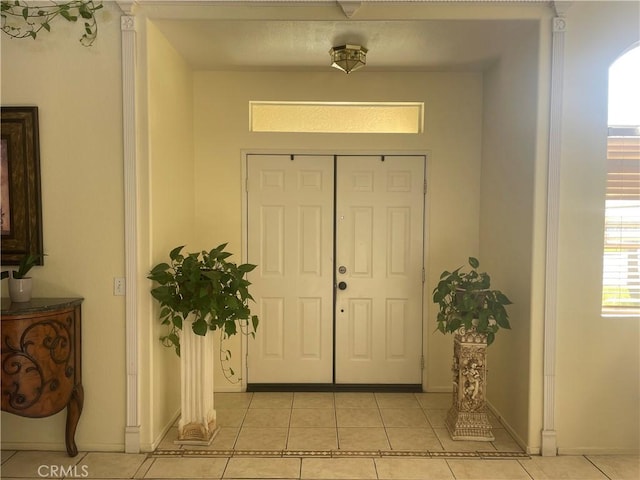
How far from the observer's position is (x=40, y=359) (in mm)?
2424

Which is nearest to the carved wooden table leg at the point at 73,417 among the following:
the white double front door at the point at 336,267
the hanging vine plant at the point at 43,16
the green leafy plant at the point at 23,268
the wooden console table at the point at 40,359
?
the wooden console table at the point at 40,359

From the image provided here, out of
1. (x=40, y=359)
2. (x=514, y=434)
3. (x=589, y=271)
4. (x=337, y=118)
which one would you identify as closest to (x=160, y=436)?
(x=40, y=359)

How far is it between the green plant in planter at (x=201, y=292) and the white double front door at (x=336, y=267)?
96cm

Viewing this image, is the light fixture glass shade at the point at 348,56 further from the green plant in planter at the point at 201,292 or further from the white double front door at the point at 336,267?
the green plant in planter at the point at 201,292

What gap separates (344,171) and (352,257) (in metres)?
0.72

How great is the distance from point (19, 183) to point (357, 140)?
238 cm

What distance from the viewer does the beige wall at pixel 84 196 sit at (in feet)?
8.86

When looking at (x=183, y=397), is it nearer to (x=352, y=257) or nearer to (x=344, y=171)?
(x=352, y=257)

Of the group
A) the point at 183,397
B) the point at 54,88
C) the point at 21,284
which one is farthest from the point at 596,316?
the point at 54,88

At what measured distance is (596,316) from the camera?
2.73 m

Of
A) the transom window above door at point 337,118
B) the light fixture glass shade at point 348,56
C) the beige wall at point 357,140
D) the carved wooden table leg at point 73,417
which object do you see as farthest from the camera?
the transom window above door at point 337,118

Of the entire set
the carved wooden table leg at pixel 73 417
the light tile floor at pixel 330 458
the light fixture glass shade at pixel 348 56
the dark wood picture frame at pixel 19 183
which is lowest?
the light tile floor at pixel 330 458

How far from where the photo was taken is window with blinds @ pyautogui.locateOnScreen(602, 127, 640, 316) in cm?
276

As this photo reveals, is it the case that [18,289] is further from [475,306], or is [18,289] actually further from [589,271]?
[589,271]
